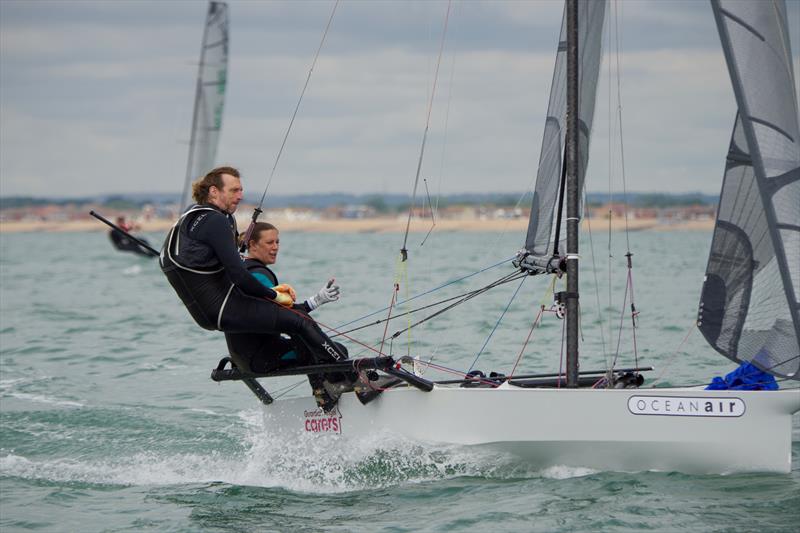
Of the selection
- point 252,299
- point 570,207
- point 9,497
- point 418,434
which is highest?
point 570,207

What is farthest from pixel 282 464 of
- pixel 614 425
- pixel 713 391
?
pixel 713 391

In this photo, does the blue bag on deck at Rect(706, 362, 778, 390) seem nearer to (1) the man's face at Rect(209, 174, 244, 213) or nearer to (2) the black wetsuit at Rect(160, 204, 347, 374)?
(2) the black wetsuit at Rect(160, 204, 347, 374)

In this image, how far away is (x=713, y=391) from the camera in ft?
20.9

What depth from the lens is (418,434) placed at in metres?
6.98

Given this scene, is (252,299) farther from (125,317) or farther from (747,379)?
(125,317)

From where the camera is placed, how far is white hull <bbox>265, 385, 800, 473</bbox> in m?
6.40

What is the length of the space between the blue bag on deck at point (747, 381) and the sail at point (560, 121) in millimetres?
1545

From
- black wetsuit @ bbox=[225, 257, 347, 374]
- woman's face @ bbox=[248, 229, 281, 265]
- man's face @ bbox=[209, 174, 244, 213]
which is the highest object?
man's face @ bbox=[209, 174, 244, 213]

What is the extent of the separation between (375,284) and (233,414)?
14.5 meters

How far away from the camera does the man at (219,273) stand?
6.43 meters

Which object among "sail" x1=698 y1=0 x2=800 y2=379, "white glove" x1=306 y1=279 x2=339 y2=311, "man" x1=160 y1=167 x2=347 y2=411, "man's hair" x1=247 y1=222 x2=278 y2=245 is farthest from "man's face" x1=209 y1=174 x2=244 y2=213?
"sail" x1=698 y1=0 x2=800 y2=379

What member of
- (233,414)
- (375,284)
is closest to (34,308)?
(375,284)

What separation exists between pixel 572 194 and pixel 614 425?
1449 mm

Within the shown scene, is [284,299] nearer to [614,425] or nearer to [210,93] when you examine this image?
[614,425]
